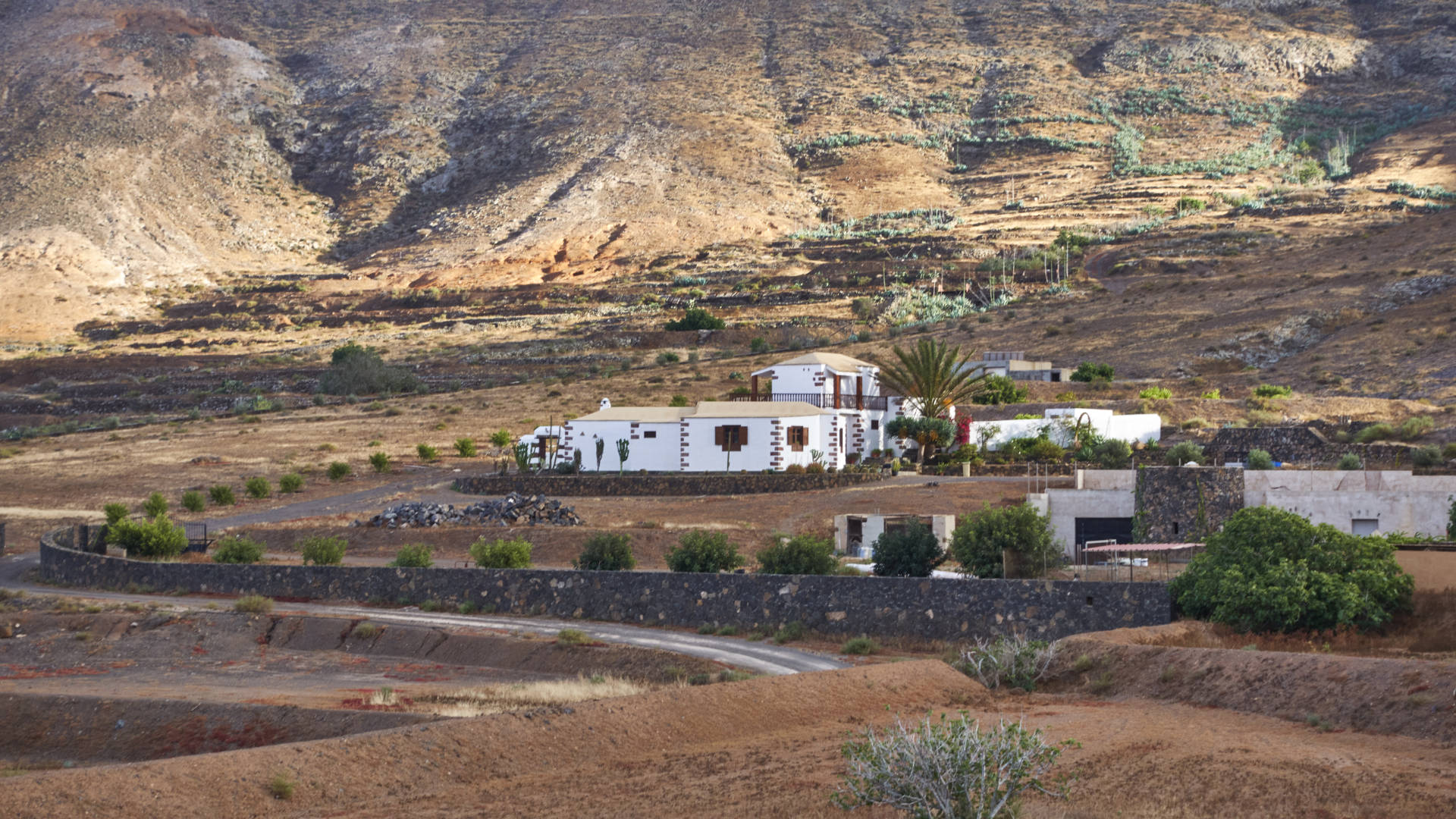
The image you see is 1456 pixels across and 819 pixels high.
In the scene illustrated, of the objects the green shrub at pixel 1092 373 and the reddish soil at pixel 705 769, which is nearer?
the reddish soil at pixel 705 769

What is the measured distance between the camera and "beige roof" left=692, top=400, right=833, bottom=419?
46781 mm

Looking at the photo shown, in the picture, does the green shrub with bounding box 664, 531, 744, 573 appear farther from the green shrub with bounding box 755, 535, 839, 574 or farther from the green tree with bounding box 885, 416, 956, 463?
the green tree with bounding box 885, 416, 956, 463

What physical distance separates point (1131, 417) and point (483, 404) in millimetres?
32157

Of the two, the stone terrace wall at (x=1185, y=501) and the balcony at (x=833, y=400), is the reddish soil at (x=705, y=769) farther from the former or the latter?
the balcony at (x=833, y=400)

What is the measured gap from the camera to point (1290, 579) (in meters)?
19.9

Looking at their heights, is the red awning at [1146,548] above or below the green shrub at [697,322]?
below

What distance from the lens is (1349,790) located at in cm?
1207

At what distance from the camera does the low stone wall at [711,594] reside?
21.9 meters

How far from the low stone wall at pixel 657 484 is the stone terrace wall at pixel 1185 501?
1498 centimetres

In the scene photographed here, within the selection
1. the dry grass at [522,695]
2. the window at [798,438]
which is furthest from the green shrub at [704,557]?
the window at [798,438]

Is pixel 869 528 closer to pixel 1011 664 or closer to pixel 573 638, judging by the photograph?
pixel 573 638

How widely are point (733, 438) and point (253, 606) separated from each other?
21.5 meters

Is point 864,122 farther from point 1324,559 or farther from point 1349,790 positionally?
point 1349,790

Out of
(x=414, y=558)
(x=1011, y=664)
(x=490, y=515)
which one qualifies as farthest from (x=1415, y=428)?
(x=414, y=558)
